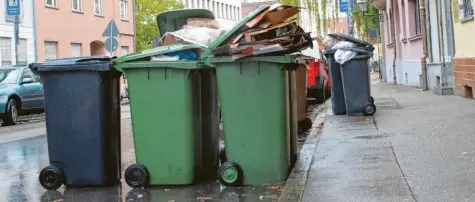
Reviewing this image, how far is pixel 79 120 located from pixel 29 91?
1453 centimetres

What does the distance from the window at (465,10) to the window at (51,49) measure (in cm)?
2534

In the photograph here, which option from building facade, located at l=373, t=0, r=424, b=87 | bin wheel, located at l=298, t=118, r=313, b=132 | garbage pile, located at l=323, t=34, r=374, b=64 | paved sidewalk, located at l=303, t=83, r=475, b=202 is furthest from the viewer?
building facade, located at l=373, t=0, r=424, b=87

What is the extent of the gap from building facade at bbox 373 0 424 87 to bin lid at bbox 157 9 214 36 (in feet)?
44.2

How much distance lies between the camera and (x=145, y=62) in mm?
6629

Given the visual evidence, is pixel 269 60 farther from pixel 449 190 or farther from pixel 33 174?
pixel 33 174

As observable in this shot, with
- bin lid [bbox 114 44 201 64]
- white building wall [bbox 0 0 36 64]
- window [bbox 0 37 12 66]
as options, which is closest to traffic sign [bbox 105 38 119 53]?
window [bbox 0 37 12 66]

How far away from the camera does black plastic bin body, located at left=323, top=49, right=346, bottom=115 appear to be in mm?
12797

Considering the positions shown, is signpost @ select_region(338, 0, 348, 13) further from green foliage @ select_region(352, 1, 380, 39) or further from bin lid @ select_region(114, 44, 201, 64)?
bin lid @ select_region(114, 44, 201, 64)

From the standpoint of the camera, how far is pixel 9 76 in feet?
67.5

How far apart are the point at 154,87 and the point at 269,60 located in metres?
1.07

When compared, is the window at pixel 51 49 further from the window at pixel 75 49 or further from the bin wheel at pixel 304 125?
the bin wheel at pixel 304 125

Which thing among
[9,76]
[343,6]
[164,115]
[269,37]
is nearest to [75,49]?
[343,6]

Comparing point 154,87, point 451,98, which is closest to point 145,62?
point 154,87

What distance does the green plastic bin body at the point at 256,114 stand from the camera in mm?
6547
